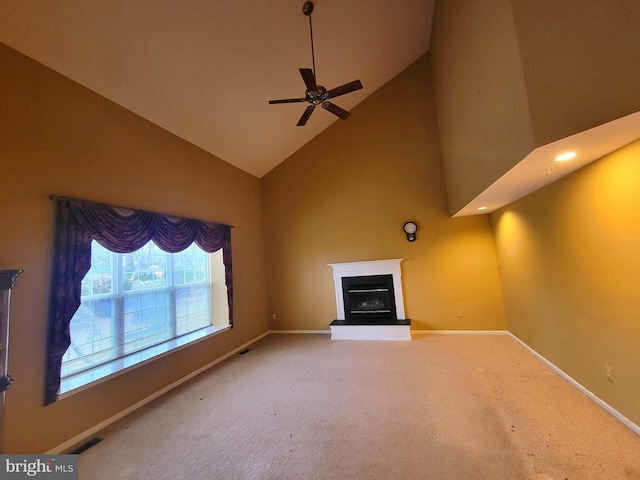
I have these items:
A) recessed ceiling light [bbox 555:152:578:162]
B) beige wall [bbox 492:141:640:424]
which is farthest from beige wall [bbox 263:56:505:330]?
recessed ceiling light [bbox 555:152:578:162]

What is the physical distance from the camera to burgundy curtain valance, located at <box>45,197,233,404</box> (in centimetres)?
212

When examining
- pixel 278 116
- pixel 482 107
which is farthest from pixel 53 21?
pixel 482 107

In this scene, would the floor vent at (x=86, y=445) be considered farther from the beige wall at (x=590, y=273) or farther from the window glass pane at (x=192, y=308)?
the beige wall at (x=590, y=273)

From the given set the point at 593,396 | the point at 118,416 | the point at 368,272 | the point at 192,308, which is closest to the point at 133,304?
the point at 192,308

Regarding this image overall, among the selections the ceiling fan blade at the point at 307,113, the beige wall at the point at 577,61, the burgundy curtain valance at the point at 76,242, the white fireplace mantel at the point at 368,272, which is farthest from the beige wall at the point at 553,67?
the burgundy curtain valance at the point at 76,242

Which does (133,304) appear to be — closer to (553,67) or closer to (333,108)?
(333,108)

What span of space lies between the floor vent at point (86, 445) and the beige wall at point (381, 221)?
131 inches

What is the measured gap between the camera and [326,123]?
5.18 m

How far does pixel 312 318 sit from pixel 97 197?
3.93 m

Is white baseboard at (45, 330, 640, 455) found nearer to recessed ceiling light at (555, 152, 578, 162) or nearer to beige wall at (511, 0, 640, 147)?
recessed ceiling light at (555, 152, 578, 162)

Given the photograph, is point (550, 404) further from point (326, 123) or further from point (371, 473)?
point (326, 123)

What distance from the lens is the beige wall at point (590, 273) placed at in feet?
6.17

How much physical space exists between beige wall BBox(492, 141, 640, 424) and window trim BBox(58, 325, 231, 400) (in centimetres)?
435

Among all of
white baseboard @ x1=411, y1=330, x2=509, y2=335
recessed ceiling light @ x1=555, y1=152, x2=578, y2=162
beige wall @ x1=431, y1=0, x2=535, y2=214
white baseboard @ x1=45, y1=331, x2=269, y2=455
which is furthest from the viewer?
white baseboard @ x1=411, y1=330, x2=509, y2=335
